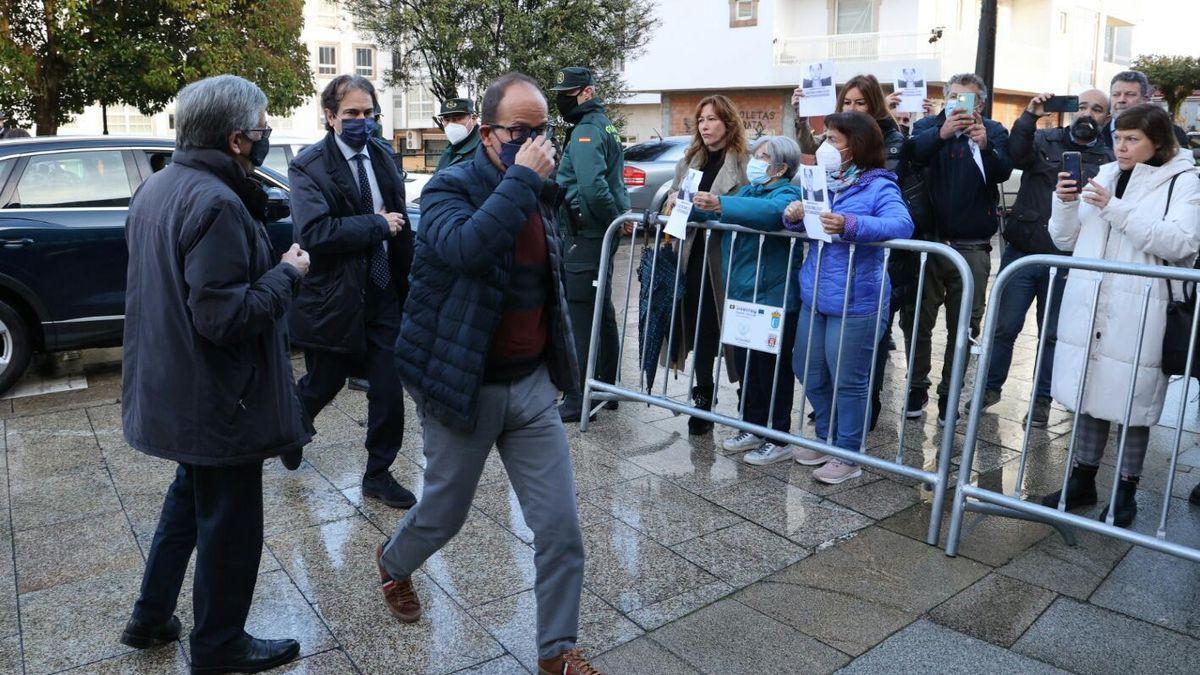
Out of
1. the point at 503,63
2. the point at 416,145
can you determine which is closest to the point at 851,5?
the point at 503,63

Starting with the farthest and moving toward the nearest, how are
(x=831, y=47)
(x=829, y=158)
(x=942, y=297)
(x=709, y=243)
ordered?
(x=831, y=47)
(x=942, y=297)
(x=709, y=243)
(x=829, y=158)

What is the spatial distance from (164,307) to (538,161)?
1.12m

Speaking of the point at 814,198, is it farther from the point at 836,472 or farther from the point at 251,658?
the point at 251,658

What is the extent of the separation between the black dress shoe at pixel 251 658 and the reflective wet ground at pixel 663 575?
7 centimetres

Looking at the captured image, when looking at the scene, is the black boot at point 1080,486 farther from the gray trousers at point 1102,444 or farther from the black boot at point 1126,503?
A: the black boot at point 1126,503

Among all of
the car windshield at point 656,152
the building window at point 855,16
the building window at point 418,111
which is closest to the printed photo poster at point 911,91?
the car windshield at point 656,152

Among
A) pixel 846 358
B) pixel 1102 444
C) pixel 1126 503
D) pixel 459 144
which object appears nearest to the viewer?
pixel 1126 503

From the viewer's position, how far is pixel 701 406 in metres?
5.74

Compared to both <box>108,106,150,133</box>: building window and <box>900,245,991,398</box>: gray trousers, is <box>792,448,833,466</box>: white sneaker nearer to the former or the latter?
<box>900,245,991,398</box>: gray trousers

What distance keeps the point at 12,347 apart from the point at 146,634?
4100 mm

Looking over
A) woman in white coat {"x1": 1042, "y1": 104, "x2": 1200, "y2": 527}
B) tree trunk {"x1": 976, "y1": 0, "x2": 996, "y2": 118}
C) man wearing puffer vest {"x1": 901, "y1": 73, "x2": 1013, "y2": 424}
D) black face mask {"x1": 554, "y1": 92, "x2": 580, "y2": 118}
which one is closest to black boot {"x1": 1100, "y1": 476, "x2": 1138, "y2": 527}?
woman in white coat {"x1": 1042, "y1": 104, "x2": 1200, "y2": 527}

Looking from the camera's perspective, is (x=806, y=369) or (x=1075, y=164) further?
(x=1075, y=164)

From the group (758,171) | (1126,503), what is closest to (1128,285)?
(1126,503)

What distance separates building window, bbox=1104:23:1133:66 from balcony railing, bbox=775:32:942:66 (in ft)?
47.3
